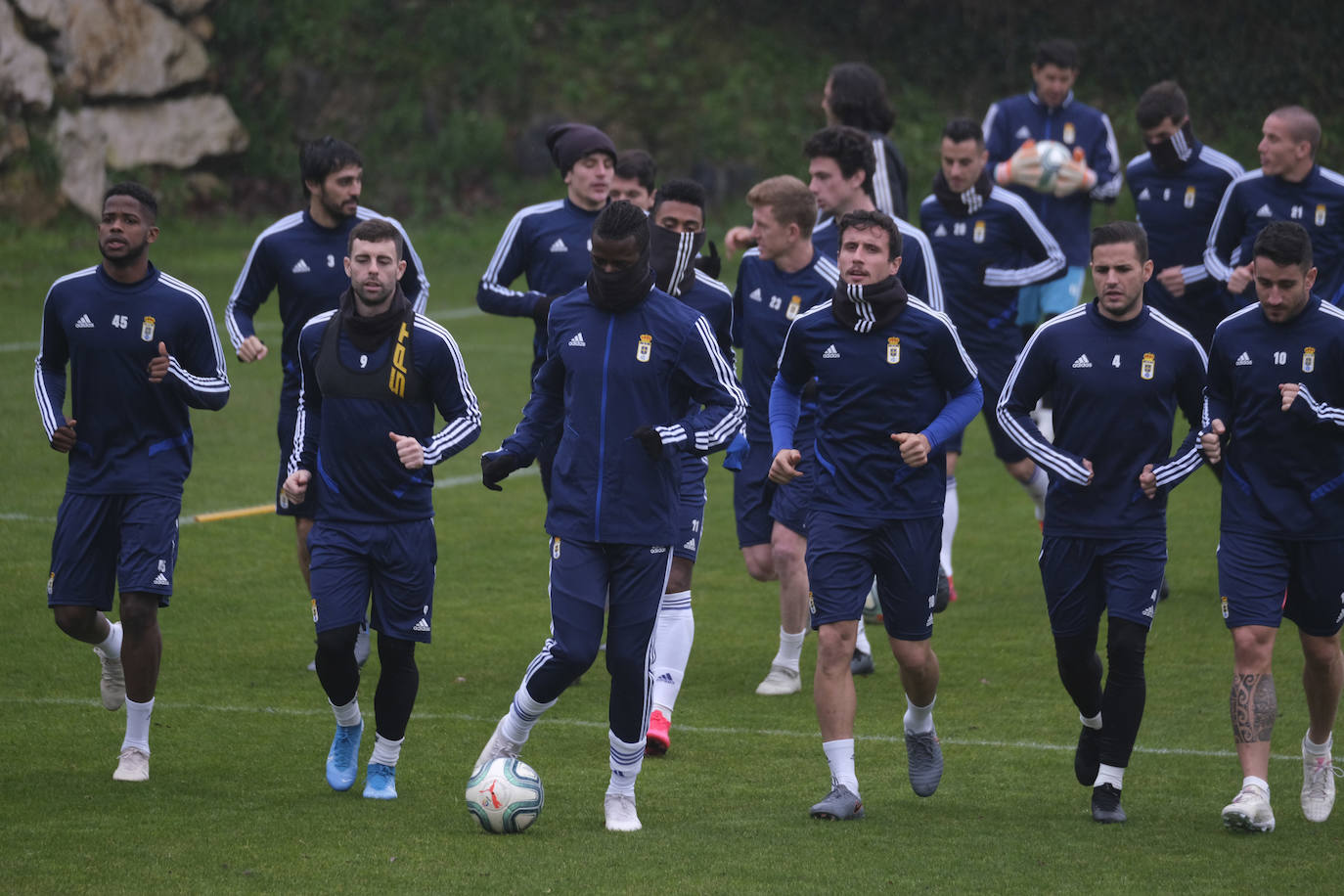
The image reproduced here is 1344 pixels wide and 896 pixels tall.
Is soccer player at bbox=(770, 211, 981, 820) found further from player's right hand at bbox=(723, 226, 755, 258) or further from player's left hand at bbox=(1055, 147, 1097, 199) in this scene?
player's left hand at bbox=(1055, 147, 1097, 199)

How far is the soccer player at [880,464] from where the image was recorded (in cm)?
728

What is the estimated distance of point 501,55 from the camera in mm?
29859

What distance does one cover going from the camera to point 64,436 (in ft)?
25.2

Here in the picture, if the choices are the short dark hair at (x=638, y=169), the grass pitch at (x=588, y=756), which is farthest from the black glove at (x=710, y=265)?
the grass pitch at (x=588, y=756)

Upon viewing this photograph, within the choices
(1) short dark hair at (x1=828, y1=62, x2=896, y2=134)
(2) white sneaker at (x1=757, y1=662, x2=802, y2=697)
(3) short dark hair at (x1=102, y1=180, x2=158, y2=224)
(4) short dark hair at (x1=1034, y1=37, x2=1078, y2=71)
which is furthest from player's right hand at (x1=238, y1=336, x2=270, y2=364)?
(4) short dark hair at (x1=1034, y1=37, x2=1078, y2=71)

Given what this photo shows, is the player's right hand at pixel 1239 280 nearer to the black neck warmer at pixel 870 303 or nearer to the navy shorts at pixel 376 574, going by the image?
the black neck warmer at pixel 870 303

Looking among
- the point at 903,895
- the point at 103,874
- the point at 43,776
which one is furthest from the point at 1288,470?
the point at 43,776

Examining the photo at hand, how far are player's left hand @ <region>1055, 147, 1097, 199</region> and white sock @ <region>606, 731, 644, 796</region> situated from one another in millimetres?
7500

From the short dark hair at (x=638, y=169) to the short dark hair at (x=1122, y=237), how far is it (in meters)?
2.91

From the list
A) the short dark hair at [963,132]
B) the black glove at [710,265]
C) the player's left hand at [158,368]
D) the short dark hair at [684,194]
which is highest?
the short dark hair at [963,132]

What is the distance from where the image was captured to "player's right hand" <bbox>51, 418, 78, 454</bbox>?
7660 millimetres

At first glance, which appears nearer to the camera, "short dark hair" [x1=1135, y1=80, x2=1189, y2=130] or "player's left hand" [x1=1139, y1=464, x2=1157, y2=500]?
"player's left hand" [x1=1139, y1=464, x2=1157, y2=500]

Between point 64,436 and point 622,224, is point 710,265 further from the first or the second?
point 64,436

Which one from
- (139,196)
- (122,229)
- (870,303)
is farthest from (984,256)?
(122,229)
